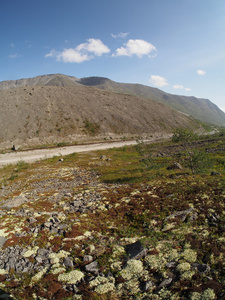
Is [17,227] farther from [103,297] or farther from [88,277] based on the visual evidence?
[103,297]

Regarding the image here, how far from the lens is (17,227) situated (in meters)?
13.3

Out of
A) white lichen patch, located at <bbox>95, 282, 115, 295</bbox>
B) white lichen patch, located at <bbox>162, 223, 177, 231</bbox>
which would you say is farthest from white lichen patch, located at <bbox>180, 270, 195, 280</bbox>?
white lichen patch, located at <bbox>162, 223, 177, 231</bbox>

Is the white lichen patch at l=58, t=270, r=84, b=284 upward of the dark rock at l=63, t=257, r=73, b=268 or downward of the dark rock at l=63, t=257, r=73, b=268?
downward

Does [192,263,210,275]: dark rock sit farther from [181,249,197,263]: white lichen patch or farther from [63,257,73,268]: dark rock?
[63,257,73,268]: dark rock

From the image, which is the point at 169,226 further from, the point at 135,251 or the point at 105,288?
the point at 105,288

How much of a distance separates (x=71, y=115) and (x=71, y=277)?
122 metres

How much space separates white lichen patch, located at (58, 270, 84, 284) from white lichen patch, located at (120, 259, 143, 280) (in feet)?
7.05

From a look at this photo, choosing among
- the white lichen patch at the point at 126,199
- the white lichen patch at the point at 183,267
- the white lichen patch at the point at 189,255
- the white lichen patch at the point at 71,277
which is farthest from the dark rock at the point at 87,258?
the white lichen patch at the point at 126,199

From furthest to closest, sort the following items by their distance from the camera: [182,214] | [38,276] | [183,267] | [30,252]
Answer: [182,214]
[30,252]
[38,276]
[183,267]

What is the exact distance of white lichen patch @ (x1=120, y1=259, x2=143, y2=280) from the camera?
865 centimetres

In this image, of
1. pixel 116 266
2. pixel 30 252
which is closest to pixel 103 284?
pixel 116 266

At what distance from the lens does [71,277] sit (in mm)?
8805

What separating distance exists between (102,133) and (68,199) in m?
99.7

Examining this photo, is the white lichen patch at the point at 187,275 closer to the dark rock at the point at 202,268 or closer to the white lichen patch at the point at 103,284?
the dark rock at the point at 202,268
